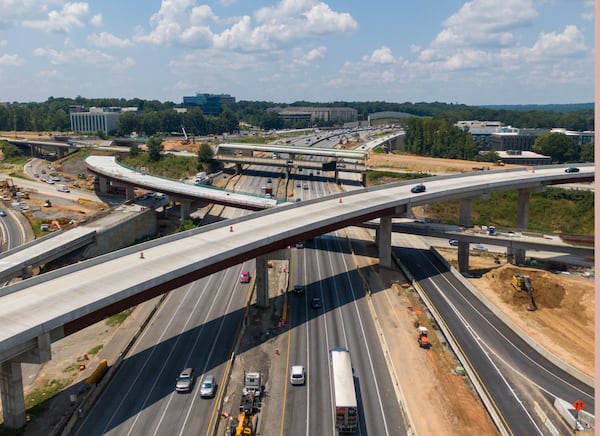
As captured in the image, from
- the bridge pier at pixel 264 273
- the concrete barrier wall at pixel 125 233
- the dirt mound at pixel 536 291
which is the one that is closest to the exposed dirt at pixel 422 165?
the dirt mound at pixel 536 291

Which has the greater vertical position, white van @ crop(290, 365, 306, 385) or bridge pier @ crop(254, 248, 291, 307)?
bridge pier @ crop(254, 248, 291, 307)

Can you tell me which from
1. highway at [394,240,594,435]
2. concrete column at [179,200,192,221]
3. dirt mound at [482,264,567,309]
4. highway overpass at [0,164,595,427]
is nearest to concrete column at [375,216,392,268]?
highway overpass at [0,164,595,427]

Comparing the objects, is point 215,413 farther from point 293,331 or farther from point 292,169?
point 292,169

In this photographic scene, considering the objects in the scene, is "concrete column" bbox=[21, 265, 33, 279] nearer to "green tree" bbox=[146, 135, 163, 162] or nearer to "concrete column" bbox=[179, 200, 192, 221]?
"concrete column" bbox=[179, 200, 192, 221]

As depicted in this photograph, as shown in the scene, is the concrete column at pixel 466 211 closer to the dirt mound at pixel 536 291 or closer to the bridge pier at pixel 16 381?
the dirt mound at pixel 536 291

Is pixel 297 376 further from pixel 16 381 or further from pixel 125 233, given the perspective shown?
pixel 125 233
